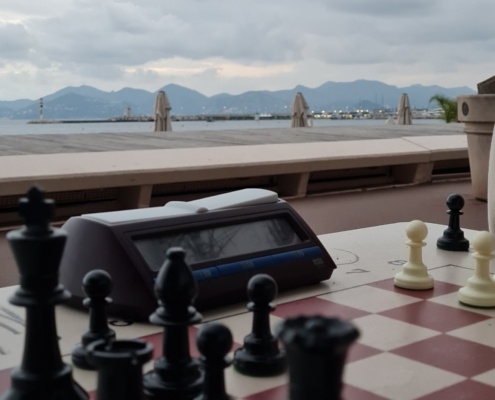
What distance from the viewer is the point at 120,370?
2.60ft

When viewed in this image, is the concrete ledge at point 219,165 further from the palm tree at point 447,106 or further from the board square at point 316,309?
the palm tree at point 447,106

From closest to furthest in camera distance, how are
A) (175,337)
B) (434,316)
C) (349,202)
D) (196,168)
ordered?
(175,337)
(434,316)
(196,168)
(349,202)

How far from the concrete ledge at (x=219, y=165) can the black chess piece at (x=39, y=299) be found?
2.53 meters

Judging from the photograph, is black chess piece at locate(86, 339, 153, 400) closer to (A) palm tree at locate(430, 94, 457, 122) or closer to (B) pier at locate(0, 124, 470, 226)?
(B) pier at locate(0, 124, 470, 226)

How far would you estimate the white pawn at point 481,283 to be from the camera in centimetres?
135

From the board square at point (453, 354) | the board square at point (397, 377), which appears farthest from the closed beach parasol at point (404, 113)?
the board square at point (397, 377)

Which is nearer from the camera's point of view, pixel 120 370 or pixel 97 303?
pixel 120 370

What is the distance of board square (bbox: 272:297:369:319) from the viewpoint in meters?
1.30

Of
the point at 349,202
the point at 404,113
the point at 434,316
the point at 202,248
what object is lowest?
the point at 349,202

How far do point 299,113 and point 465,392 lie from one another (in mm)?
9515

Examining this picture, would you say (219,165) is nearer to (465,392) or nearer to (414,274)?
(414,274)

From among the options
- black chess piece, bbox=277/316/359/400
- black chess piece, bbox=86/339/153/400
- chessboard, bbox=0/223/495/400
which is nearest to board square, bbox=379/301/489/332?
chessboard, bbox=0/223/495/400

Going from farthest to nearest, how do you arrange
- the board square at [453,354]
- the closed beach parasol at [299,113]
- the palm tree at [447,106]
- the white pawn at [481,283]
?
the palm tree at [447,106] < the closed beach parasol at [299,113] < the white pawn at [481,283] < the board square at [453,354]

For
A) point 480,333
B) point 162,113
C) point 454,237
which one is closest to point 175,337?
point 480,333
